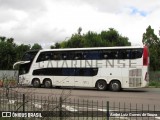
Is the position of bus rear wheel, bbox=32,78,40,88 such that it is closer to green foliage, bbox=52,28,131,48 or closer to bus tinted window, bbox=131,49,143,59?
bus tinted window, bbox=131,49,143,59

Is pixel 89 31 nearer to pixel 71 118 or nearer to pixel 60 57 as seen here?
pixel 60 57

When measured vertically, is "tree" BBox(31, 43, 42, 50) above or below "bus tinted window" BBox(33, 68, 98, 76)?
above

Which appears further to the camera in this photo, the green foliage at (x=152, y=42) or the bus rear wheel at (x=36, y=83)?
the green foliage at (x=152, y=42)

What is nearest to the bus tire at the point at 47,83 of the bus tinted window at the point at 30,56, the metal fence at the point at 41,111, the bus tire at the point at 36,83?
the bus tire at the point at 36,83

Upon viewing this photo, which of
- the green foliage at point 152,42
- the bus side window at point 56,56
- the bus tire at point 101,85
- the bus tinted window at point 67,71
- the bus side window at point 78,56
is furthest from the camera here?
the green foliage at point 152,42

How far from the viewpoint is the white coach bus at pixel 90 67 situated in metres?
27.0

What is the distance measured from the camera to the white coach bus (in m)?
27.0

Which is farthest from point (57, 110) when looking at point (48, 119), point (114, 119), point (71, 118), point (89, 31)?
point (89, 31)

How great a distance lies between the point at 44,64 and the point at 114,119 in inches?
867

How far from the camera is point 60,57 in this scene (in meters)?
30.6

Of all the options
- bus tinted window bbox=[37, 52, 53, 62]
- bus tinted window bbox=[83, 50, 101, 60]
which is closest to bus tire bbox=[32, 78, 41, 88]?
bus tinted window bbox=[37, 52, 53, 62]

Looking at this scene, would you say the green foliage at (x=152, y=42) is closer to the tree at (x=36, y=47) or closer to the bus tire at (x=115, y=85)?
the tree at (x=36, y=47)

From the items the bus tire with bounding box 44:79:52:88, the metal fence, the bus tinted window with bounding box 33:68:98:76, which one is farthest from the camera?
the bus tire with bounding box 44:79:52:88

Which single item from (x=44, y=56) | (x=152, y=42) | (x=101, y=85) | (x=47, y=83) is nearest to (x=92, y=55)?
(x=101, y=85)
